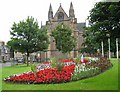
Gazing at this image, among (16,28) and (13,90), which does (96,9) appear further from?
(16,28)

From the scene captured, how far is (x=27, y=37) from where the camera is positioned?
1725 inches

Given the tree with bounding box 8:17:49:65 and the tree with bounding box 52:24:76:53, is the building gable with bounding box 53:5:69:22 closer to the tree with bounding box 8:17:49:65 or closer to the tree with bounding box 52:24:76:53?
the tree with bounding box 52:24:76:53

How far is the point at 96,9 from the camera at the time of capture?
55.6ft

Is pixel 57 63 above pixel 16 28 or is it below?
below

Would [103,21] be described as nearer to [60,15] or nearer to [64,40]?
[64,40]

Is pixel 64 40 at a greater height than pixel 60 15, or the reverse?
pixel 60 15

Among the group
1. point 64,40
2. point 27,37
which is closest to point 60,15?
point 64,40

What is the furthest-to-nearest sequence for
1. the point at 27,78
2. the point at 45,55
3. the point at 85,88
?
the point at 45,55 → the point at 27,78 → the point at 85,88

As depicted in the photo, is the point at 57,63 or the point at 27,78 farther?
the point at 57,63

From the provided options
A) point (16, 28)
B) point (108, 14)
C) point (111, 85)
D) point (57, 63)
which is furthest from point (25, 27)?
point (111, 85)

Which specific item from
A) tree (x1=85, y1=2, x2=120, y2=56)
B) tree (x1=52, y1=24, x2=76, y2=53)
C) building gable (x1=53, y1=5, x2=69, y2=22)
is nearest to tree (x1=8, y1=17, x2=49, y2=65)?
tree (x1=52, y1=24, x2=76, y2=53)

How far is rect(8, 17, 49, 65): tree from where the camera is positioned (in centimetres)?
4325

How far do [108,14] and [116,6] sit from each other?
265cm

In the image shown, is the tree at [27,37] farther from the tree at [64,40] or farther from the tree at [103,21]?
the tree at [103,21]
